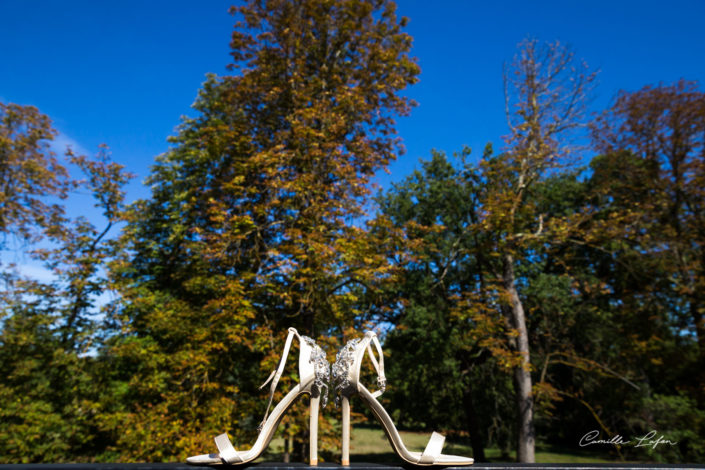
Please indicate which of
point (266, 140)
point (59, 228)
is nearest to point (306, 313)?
point (266, 140)

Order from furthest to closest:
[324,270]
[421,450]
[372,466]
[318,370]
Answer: [421,450] → [324,270] → [318,370] → [372,466]

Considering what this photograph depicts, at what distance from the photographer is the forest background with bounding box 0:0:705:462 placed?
295 inches

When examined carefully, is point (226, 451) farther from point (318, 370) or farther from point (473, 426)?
point (473, 426)

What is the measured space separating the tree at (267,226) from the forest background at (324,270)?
0.06 meters

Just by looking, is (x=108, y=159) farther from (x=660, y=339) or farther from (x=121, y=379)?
(x=660, y=339)

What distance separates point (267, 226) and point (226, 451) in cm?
688

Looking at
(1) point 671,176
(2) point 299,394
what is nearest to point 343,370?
(2) point 299,394

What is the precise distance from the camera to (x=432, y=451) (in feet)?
5.92

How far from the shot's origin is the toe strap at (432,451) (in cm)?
175

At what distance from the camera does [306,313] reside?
786cm

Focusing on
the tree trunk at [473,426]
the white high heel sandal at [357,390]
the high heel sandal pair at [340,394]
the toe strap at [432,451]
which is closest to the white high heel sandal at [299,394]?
the high heel sandal pair at [340,394]

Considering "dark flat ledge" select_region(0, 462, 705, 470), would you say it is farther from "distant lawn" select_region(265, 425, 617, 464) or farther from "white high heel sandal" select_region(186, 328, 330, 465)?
"distant lawn" select_region(265, 425, 617, 464)

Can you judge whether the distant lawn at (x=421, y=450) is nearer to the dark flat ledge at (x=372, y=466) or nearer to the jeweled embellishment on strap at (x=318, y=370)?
the jeweled embellishment on strap at (x=318, y=370)

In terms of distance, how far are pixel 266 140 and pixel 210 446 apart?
6.46 m
